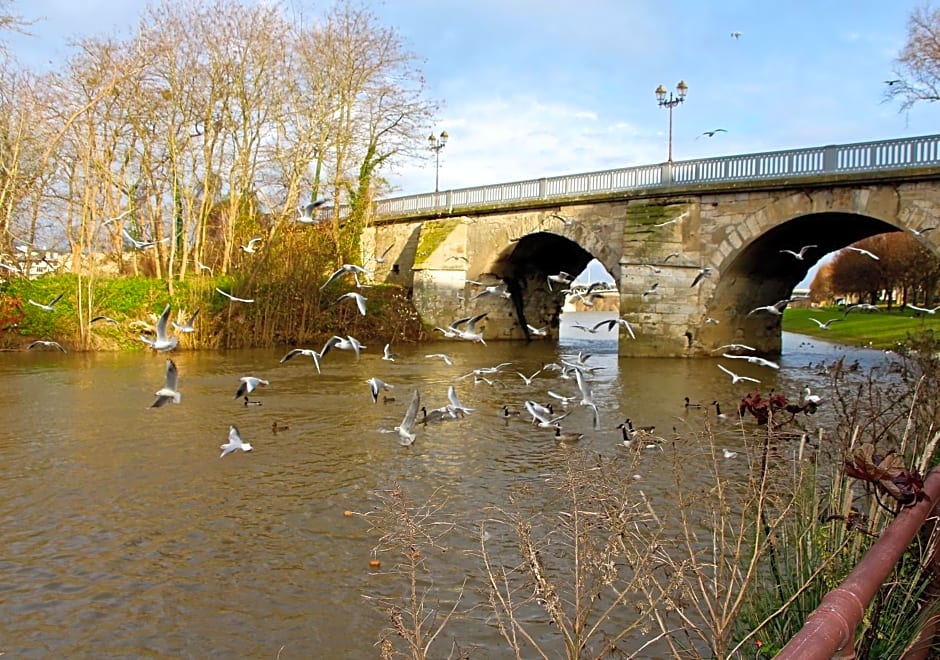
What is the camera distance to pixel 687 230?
907 inches

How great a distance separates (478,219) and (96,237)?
1319cm

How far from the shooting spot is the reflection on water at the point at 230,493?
504cm

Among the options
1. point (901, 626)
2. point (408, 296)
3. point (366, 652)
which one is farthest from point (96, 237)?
point (901, 626)

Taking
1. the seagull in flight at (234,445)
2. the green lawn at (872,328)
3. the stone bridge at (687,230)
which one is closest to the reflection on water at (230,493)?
the seagull in flight at (234,445)

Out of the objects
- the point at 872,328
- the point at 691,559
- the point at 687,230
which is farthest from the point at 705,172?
the point at 691,559

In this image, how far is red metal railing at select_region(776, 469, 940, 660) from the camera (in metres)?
1.45

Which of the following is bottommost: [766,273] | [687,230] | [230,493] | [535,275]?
[230,493]

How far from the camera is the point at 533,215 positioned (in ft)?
92.4

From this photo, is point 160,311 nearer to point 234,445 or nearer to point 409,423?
point 234,445

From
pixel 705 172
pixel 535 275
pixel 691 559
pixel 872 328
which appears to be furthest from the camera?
pixel 872 328

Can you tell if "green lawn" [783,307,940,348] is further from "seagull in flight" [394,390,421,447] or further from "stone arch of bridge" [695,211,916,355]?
"seagull in flight" [394,390,421,447]

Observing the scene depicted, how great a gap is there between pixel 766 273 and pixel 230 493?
790 inches

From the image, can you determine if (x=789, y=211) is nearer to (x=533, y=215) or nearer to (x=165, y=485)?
(x=533, y=215)

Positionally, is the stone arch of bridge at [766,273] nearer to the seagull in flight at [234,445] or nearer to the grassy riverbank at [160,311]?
the grassy riverbank at [160,311]
